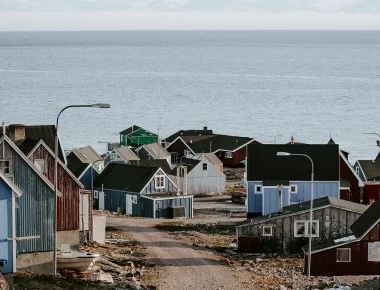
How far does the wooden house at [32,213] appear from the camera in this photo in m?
41.8

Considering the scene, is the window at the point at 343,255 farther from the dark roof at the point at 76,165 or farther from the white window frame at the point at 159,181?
the dark roof at the point at 76,165

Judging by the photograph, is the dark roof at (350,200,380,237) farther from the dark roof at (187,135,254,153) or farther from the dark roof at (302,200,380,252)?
the dark roof at (187,135,254,153)

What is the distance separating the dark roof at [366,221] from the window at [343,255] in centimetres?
100

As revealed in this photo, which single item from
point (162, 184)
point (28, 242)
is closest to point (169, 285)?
point (28, 242)

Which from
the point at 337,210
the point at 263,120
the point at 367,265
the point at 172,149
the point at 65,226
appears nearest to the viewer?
the point at 65,226

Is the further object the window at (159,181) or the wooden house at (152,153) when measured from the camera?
the wooden house at (152,153)

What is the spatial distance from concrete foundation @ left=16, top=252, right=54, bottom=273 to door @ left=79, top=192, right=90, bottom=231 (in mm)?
6534

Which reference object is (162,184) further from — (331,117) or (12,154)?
(331,117)

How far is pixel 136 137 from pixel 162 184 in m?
43.5

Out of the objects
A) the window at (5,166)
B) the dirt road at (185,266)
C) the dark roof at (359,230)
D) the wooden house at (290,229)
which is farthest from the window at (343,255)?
the window at (5,166)

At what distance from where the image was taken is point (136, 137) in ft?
388

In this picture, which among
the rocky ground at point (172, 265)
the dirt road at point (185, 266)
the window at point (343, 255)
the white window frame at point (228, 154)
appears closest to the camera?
the rocky ground at point (172, 265)

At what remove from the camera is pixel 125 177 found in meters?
76.8

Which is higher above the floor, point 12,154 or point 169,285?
point 12,154
